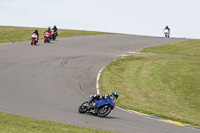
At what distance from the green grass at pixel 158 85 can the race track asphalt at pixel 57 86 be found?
1.52 meters

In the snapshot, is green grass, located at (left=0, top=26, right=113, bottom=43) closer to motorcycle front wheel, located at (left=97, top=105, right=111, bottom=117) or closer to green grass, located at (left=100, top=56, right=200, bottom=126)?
green grass, located at (left=100, top=56, right=200, bottom=126)

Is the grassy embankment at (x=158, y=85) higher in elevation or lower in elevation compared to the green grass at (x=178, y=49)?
lower

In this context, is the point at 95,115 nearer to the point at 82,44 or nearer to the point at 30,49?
the point at 30,49

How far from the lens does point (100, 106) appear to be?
46.5 feet

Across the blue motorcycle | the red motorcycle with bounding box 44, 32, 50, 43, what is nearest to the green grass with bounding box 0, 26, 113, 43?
the red motorcycle with bounding box 44, 32, 50, 43

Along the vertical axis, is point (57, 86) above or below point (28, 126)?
below

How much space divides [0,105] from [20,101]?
4.92 ft

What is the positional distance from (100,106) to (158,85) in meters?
10.7

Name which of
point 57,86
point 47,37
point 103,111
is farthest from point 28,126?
point 47,37

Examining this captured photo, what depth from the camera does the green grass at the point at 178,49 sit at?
3859cm

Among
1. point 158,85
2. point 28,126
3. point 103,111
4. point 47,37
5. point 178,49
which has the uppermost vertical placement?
point 47,37

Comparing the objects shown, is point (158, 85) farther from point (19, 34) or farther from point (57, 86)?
point (19, 34)

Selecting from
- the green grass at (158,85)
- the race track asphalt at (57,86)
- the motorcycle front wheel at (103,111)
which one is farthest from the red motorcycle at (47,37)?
the motorcycle front wheel at (103,111)

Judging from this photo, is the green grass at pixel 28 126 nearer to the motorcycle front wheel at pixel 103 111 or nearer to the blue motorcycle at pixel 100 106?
the blue motorcycle at pixel 100 106
